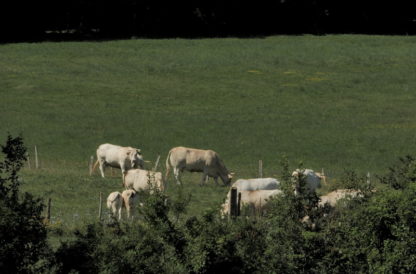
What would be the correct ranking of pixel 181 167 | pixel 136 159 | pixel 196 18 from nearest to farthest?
pixel 136 159 → pixel 181 167 → pixel 196 18

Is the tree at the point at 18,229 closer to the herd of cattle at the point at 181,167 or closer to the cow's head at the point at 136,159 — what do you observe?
the herd of cattle at the point at 181,167

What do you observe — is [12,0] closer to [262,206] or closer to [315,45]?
[315,45]

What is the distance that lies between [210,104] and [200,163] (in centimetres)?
1949

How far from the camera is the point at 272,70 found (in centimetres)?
7775

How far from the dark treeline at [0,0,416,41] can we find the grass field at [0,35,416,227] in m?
4.17

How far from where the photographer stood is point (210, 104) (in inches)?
2643

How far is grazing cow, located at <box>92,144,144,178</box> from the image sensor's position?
4738 centimetres

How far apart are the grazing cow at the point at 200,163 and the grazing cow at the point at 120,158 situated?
1358 mm

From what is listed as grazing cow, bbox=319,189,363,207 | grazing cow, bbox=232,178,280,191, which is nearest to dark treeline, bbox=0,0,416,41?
grazing cow, bbox=232,178,280,191

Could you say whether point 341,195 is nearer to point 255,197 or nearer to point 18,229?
point 255,197

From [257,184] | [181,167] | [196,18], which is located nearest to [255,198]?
[257,184]

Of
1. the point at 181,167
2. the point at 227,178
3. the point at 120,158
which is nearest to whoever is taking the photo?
the point at 227,178

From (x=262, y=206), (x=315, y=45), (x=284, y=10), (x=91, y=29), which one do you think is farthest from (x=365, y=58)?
(x=262, y=206)

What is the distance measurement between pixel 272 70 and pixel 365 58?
7.80m
